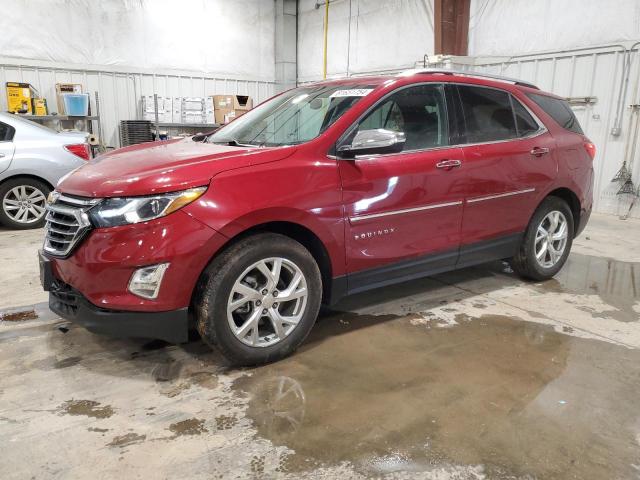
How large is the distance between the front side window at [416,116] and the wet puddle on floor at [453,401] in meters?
1.20

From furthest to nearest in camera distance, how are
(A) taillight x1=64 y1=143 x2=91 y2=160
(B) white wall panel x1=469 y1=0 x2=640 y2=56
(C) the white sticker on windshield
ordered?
(B) white wall panel x1=469 y1=0 x2=640 y2=56, (A) taillight x1=64 y1=143 x2=91 y2=160, (C) the white sticker on windshield

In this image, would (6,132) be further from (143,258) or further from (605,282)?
(605,282)

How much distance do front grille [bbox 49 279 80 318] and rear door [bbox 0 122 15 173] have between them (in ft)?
12.6

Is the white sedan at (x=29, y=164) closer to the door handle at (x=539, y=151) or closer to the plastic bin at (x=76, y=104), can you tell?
the plastic bin at (x=76, y=104)

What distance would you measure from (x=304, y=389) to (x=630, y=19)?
279 inches

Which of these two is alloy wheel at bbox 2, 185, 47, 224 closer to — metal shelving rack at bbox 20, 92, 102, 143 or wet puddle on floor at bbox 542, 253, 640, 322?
metal shelving rack at bbox 20, 92, 102, 143

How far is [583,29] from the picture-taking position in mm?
7168

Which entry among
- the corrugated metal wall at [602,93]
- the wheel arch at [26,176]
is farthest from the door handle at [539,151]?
the wheel arch at [26,176]

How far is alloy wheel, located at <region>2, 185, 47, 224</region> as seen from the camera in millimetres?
5708

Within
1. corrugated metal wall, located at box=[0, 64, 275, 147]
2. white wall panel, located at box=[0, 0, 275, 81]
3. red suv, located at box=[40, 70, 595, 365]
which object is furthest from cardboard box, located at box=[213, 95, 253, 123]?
red suv, located at box=[40, 70, 595, 365]

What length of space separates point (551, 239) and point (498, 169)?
970mm

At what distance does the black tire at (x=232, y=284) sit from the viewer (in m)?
2.35

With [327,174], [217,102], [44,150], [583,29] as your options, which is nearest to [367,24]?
[217,102]

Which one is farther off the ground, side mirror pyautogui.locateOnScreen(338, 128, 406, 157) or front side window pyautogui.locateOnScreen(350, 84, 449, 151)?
front side window pyautogui.locateOnScreen(350, 84, 449, 151)
